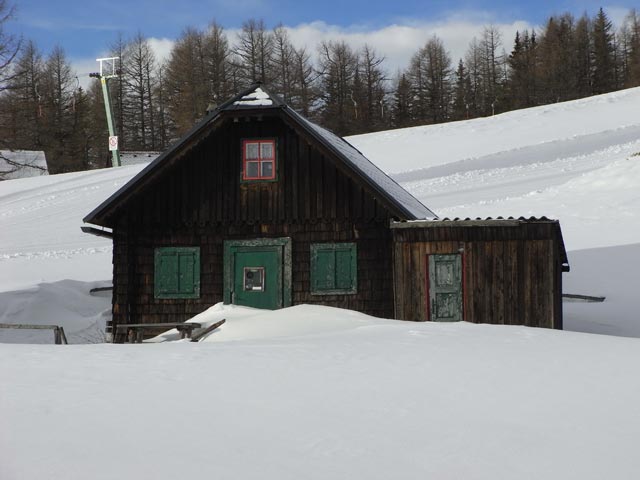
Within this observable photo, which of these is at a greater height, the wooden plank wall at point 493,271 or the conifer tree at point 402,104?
the conifer tree at point 402,104

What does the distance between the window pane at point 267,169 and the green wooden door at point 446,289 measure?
437 centimetres

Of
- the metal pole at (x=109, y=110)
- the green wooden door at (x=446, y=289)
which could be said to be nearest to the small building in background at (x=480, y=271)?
the green wooden door at (x=446, y=289)

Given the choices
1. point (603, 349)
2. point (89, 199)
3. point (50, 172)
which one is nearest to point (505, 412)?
point (603, 349)

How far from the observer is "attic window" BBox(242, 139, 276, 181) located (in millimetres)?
16094

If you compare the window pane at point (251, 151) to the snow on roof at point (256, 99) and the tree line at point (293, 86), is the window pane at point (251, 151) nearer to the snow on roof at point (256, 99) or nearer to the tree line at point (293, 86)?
the snow on roof at point (256, 99)

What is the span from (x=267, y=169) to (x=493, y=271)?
5.71 m

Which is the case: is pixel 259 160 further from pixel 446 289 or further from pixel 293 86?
pixel 293 86

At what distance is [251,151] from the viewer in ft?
53.0

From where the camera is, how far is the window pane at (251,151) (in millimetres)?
16125

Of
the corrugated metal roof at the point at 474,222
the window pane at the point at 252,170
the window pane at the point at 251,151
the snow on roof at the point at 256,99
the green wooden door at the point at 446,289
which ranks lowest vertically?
the green wooden door at the point at 446,289

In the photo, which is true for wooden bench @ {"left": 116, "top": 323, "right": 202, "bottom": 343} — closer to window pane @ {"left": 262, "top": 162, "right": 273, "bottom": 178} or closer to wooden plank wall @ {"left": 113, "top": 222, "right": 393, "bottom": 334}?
wooden plank wall @ {"left": 113, "top": 222, "right": 393, "bottom": 334}

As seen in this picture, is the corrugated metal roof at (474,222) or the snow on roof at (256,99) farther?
the snow on roof at (256,99)

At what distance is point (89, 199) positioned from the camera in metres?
39.7

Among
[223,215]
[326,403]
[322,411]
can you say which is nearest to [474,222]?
[223,215]
